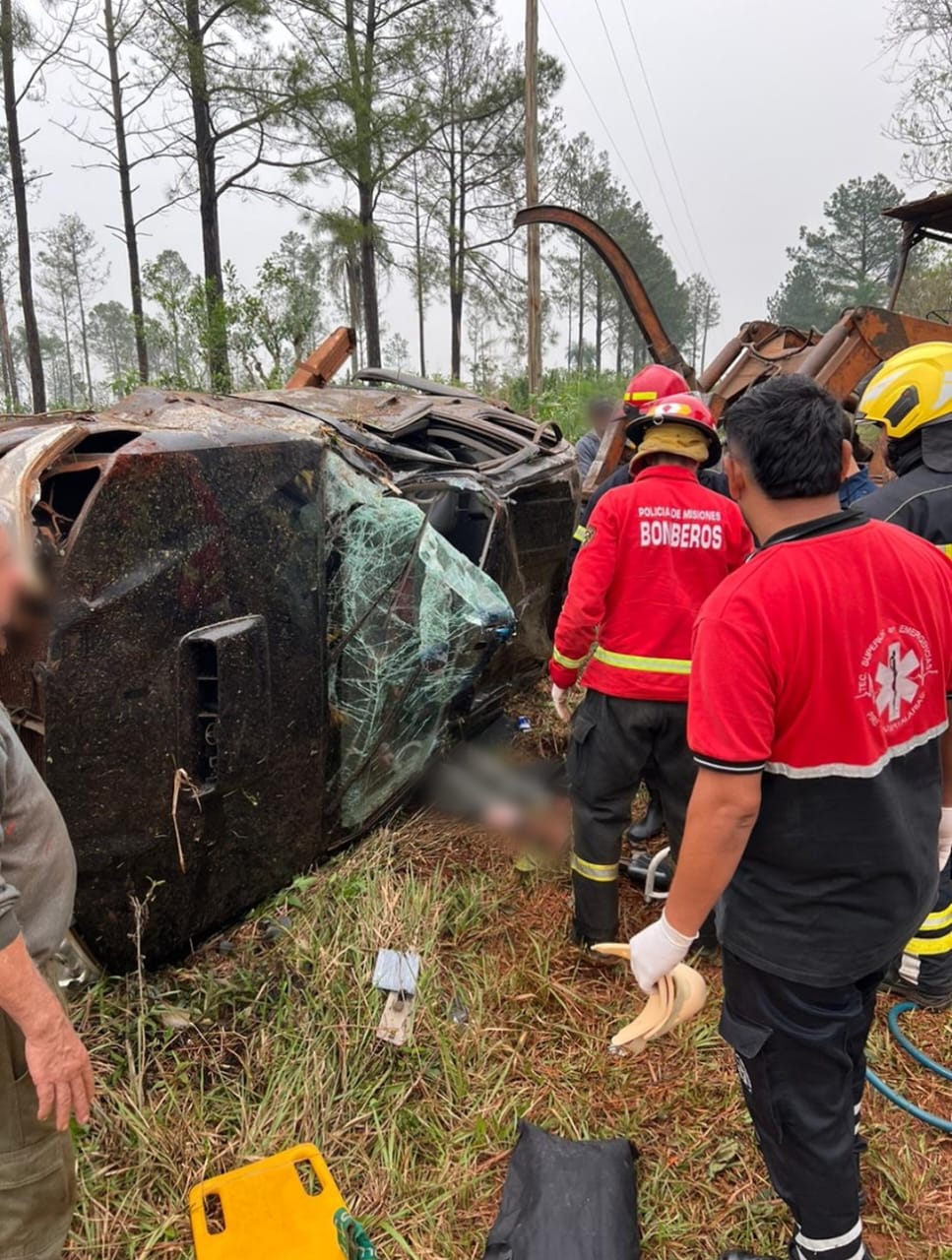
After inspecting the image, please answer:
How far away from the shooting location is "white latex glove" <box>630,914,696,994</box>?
59.8 inches

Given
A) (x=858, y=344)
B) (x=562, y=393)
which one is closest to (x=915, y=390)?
(x=858, y=344)

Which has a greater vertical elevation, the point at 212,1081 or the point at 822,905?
the point at 822,905

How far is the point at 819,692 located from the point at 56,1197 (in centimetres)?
162

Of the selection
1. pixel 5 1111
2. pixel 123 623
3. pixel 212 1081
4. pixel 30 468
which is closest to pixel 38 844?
pixel 5 1111

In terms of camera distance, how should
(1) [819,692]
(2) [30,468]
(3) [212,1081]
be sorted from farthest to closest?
1. (3) [212,1081]
2. (2) [30,468]
3. (1) [819,692]

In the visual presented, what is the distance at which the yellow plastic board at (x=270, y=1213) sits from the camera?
5.44 feet

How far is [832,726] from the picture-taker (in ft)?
4.60

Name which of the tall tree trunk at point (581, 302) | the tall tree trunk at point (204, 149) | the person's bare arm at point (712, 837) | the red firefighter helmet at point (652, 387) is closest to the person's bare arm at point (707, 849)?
the person's bare arm at point (712, 837)

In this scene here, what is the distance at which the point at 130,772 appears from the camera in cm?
194

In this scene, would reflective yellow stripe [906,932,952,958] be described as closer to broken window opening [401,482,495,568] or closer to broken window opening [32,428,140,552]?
broken window opening [401,482,495,568]

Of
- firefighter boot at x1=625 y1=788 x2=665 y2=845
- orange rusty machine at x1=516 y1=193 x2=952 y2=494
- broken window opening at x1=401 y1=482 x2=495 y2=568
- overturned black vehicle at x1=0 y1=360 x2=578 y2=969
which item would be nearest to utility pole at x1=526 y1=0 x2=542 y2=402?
orange rusty machine at x1=516 y1=193 x2=952 y2=494

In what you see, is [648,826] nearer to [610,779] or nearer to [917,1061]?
[610,779]

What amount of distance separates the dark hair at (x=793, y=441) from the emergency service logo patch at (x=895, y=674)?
28cm

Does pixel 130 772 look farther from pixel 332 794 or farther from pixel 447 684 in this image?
pixel 447 684
